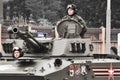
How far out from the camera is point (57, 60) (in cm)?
1466

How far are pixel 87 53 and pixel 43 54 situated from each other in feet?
3.90

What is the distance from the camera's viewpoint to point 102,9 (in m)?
44.8

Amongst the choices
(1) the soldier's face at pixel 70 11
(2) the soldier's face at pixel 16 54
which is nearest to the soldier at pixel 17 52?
(2) the soldier's face at pixel 16 54

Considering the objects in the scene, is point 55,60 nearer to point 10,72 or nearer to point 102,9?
point 10,72

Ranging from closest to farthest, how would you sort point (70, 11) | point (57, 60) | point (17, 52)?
point (57, 60)
point (17, 52)
point (70, 11)

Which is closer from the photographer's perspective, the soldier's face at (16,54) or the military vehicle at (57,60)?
the military vehicle at (57,60)

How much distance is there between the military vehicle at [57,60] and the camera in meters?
14.4

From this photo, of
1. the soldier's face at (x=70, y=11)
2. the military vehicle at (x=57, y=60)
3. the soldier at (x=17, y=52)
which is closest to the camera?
the military vehicle at (x=57, y=60)

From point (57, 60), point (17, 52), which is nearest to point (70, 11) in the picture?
point (17, 52)

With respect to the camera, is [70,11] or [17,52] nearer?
[17,52]

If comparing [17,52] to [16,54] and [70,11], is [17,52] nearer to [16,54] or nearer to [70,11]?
[16,54]

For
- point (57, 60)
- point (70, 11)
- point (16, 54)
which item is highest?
point (70, 11)

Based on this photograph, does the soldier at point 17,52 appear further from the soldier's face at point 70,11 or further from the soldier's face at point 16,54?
the soldier's face at point 70,11

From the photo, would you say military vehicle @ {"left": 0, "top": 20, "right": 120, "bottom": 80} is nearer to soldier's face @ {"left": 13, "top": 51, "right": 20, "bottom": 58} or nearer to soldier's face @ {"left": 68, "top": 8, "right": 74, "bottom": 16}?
soldier's face @ {"left": 13, "top": 51, "right": 20, "bottom": 58}
